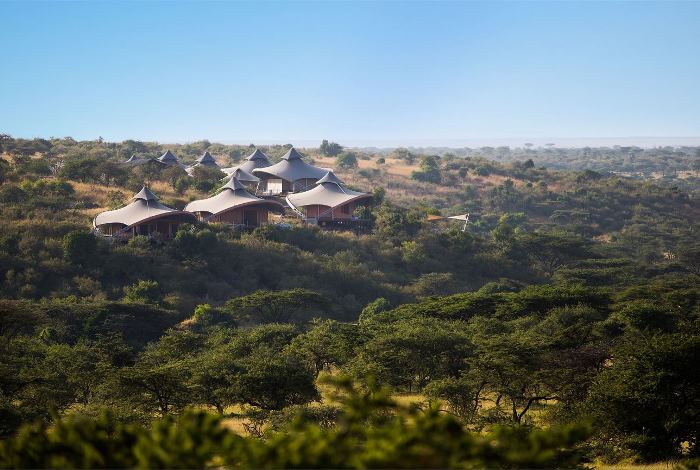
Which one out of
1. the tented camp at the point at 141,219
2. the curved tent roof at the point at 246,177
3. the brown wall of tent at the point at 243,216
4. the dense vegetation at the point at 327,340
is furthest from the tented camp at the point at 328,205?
the tented camp at the point at 141,219

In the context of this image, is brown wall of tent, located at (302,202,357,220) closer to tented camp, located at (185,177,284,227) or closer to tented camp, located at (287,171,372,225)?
tented camp, located at (287,171,372,225)

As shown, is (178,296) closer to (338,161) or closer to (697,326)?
(697,326)

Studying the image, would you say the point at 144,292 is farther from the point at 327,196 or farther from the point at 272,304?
the point at 327,196

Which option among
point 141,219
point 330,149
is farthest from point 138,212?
point 330,149

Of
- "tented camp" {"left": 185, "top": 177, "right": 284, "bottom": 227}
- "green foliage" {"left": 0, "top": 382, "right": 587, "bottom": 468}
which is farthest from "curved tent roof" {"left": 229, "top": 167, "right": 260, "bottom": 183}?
"green foliage" {"left": 0, "top": 382, "right": 587, "bottom": 468}

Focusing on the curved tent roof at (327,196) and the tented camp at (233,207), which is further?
the curved tent roof at (327,196)

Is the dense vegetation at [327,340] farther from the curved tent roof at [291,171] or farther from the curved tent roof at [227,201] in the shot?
the curved tent roof at [291,171]
